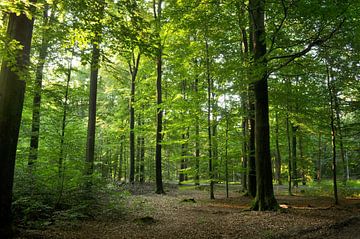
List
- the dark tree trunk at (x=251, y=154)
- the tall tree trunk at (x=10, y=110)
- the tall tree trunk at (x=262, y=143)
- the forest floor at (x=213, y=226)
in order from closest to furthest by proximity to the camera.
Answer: the tall tree trunk at (x=10, y=110), the forest floor at (x=213, y=226), the tall tree trunk at (x=262, y=143), the dark tree trunk at (x=251, y=154)

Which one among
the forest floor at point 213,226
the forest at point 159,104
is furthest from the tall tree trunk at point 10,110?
the forest floor at point 213,226

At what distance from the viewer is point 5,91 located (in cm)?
512

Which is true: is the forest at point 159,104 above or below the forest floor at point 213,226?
above

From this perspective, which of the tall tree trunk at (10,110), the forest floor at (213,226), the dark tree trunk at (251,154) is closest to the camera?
the tall tree trunk at (10,110)

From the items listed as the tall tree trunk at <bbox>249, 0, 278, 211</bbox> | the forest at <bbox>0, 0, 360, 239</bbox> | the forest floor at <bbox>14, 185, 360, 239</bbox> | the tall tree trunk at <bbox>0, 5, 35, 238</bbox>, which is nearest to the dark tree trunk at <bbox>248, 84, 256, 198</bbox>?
the forest at <bbox>0, 0, 360, 239</bbox>

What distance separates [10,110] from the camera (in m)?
5.12

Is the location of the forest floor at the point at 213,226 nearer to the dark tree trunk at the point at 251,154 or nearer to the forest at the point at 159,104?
the forest at the point at 159,104

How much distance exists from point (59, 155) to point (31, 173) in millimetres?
1227

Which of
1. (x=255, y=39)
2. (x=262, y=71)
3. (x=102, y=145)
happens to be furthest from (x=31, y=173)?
(x=102, y=145)

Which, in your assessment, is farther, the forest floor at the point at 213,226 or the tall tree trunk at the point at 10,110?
the forest floor at the point at 213,226

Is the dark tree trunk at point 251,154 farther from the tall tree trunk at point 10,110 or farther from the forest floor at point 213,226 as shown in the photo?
the tall tree trunk at point 10,110

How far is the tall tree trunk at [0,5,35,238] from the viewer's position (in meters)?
4.96

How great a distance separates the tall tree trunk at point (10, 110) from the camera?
496cm

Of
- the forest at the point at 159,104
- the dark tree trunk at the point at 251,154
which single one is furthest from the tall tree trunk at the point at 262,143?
the dark tree trunk at the point at 251,154
